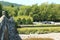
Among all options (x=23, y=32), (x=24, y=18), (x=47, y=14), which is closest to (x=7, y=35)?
(x=23, y=32)

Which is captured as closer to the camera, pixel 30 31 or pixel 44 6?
pixel 30 31

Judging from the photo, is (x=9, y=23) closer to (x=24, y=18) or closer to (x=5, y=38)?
(x=5, y=38)

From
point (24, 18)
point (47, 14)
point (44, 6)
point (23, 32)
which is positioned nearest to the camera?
point (23, 32)

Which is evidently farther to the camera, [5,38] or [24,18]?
[24,18]

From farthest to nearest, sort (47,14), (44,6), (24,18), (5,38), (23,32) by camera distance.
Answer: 1. (44,6)
2. (47,14)
3. (24,18)
4. (23,32)
5. (5,38)

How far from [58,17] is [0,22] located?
173 feet

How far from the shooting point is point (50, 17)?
57.3 meters

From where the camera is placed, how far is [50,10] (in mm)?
58406

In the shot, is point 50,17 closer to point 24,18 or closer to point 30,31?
point 24,18

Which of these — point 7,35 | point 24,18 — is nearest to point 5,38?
point 7,35

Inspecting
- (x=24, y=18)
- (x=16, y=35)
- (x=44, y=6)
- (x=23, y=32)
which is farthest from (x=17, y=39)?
(x=44, y=6)

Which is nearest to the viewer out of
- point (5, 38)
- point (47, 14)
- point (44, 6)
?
point (5, 38)

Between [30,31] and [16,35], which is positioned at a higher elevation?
[16,35]

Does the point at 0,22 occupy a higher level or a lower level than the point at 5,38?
higher
